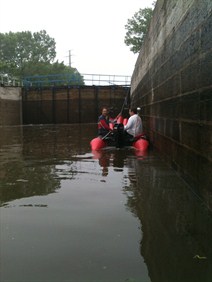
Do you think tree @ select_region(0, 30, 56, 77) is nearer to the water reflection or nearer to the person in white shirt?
the person in white shirt

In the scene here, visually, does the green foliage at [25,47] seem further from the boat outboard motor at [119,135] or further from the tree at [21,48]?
the boat outboard motor at [119,135]

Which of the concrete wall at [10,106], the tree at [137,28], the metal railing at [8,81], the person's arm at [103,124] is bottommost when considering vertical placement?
the person's arm at [103,124]

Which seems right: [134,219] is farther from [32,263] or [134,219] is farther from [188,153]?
[188,153]

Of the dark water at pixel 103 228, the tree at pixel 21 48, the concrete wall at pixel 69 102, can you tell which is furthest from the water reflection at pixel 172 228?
the tree at pixel 21 48

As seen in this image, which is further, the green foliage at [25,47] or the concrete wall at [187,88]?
the green foliage at [25,47]

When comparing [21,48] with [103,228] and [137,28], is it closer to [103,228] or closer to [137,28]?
[137,28]

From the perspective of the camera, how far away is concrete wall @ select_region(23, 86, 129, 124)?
31.4 metres

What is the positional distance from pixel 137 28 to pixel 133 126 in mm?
46901

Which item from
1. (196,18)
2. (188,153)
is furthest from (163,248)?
(196,18)

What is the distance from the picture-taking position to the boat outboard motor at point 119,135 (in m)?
10.2

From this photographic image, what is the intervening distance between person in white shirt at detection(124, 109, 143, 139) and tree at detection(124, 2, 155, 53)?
148 feet

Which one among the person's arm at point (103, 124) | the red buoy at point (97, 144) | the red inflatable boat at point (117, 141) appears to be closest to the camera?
the red inflatable boat at point (117, 141)

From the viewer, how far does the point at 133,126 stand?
33.7 ft

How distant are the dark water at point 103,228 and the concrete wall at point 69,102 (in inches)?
986
